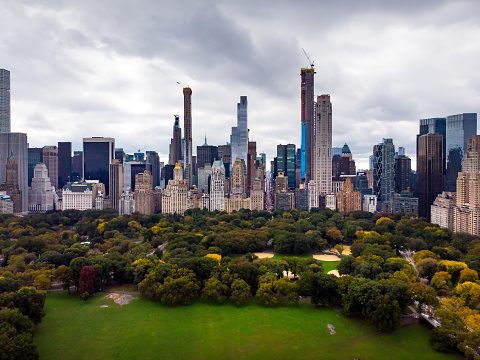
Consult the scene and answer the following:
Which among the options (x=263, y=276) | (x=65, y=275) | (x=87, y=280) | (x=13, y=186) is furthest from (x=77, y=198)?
(x=263, y=276)

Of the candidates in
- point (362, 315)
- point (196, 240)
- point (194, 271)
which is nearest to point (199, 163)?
point (196, 240)

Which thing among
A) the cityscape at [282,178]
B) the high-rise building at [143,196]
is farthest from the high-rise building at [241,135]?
the high-rise building at [143,196]

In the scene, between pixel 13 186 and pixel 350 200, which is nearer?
pixel 13 186

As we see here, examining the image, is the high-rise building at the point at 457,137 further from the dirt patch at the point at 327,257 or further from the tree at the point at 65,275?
the tree at the point at 65,275

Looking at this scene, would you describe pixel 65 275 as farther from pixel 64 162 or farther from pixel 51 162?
pixel 64 162

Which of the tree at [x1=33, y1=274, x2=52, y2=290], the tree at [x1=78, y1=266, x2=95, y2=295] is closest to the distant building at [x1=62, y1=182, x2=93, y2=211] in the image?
the tree at [x1=33, y1=274, x2=52, y2=290]

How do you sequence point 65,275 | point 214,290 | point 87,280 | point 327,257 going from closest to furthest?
point 214,290 < point 87,280 < point 65,275 < point 327,257

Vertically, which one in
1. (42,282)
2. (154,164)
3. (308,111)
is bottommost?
(42,282)
